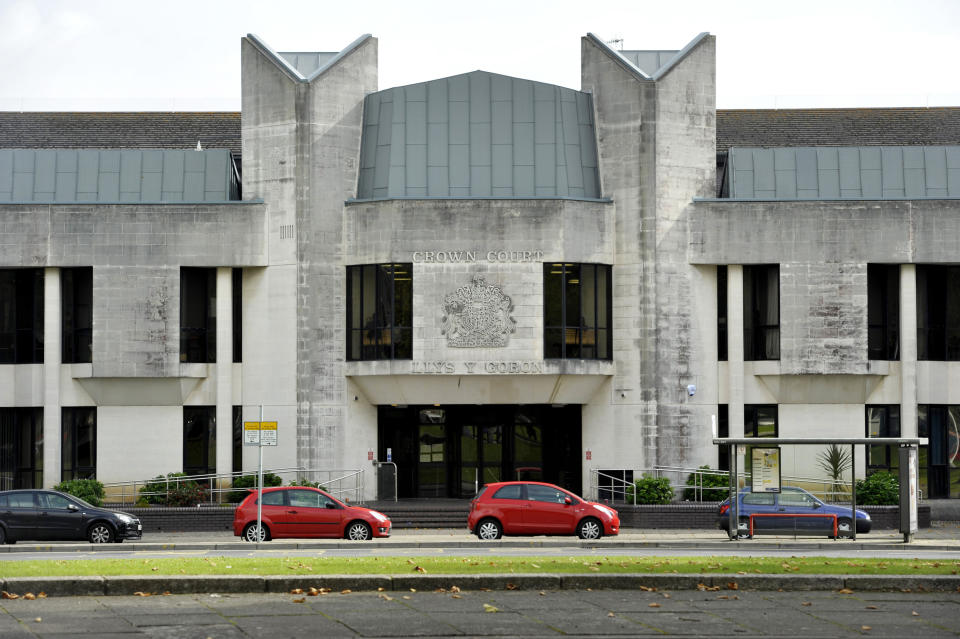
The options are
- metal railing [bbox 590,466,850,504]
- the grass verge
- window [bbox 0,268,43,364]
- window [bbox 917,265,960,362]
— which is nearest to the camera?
the grass verge

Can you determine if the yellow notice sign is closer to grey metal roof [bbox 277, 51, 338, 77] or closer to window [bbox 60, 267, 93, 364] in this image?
window [bbox 60, 267, 93, 364]

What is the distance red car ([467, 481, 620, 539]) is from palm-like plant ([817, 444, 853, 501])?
259 inches

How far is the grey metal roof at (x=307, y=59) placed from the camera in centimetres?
4069

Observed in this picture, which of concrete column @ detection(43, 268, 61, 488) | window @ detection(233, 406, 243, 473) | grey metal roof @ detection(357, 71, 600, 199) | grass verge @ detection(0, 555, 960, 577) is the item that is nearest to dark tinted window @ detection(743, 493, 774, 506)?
grass verge @ detection(0, 555, 960, 577)

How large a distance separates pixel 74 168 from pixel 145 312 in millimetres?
5891

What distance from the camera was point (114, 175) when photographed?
40.9 meters

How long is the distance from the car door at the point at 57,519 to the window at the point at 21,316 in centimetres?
1054

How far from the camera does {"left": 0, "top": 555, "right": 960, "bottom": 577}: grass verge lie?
17.5 meters

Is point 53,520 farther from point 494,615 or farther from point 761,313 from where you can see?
point 761,313

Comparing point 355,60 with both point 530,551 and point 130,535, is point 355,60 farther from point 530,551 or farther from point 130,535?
point 530,551

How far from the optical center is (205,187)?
40688 millimetres

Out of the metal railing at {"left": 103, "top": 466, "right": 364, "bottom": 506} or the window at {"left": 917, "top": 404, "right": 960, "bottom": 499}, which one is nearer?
the metal railing at {"left": 103, "top": 466, "right": 364, "bottom": 506}

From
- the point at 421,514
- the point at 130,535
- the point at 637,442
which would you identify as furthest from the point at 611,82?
the point at 130,535

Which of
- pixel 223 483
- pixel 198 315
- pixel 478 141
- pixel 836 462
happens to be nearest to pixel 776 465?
pixel 836 462
